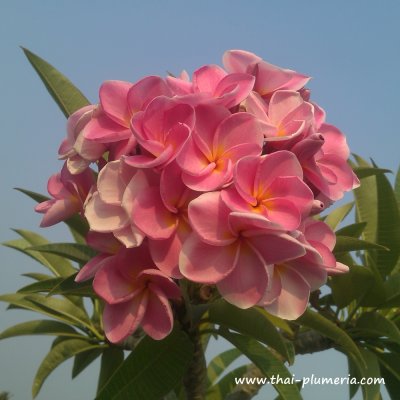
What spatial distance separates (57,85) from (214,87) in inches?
17.1

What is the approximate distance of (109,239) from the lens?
800mm

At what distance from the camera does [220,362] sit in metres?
1.86

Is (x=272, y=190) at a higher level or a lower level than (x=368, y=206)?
higher

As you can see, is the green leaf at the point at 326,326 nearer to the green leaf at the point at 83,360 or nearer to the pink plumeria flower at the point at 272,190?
the pink plumeria flower at the point at 272,190

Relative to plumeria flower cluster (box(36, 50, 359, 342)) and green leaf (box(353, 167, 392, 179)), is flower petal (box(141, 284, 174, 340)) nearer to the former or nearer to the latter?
plumeria flower cluster (box(36, 50, 359, 342))

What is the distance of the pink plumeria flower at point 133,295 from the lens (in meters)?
0.77

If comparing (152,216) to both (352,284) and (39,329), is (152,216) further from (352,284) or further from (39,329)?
(39,329)

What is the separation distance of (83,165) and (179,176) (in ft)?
0.69

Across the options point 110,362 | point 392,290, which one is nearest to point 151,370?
point 110,362

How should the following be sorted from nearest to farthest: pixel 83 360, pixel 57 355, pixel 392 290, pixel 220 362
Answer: pixel 392 290 → pixel 57 355 → pixel 83 360 → pixel 220 362

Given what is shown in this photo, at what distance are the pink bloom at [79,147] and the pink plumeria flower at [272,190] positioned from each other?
0.26 meters

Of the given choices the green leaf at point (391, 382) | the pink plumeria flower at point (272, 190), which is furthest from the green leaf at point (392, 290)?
the pink plumeria flower at point (272, 190)

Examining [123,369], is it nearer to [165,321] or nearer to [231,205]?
[165,321]

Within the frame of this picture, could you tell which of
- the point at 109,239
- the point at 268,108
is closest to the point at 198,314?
the point at 109,239
